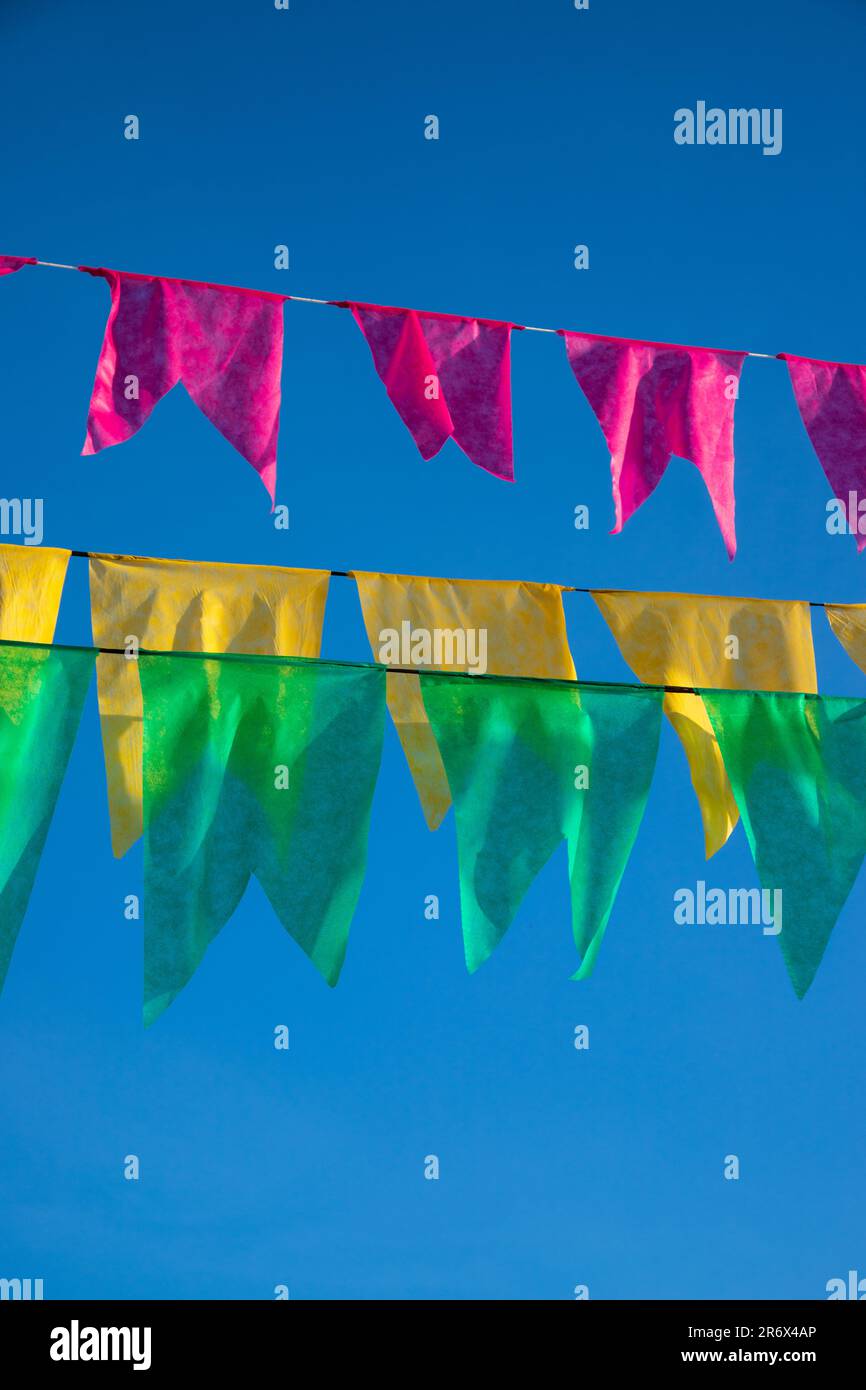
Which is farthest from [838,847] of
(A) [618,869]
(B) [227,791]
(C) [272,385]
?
(C) [272,385]

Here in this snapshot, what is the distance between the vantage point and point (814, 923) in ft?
22.2

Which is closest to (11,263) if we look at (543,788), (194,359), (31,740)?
(194,359)

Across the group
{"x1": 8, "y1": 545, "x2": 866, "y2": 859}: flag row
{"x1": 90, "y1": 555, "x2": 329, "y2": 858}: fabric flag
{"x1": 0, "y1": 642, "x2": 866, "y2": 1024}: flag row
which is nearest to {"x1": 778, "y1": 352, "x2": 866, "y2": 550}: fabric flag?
{"x1": 8, "y1": 545, "x2": 866, "y2": 859}: flag row

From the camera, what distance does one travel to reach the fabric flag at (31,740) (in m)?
5.73

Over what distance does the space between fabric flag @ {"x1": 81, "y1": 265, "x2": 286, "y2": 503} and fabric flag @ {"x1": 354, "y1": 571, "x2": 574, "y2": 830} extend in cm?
88

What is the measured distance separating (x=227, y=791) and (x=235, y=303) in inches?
88.5

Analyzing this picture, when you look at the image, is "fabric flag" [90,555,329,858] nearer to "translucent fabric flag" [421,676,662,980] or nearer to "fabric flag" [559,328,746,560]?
"translucent fabric flag" [421,676,662,980]

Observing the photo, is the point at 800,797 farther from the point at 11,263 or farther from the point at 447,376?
the point at 11,263

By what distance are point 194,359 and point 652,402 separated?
212 centimetres

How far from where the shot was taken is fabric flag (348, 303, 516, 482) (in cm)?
734

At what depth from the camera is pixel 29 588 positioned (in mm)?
6680

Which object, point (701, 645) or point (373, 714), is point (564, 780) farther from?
point (701, 645)

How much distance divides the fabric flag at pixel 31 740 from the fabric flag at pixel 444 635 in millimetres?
1997

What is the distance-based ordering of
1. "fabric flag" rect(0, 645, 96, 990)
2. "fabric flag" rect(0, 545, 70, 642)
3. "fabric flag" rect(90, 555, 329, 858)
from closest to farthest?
"fabric flag" rect(0, 645, 96, 990) → "fabric flag" rect(0, 545, 70, 642) → "fabric flag" rect(90, 555, 329, 858)
